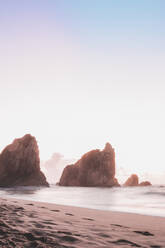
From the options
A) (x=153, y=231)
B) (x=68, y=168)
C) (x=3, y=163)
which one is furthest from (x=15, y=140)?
(x=153, y=231)

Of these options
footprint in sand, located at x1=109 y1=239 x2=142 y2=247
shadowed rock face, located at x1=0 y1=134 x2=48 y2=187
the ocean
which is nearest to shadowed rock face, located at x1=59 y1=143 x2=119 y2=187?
shadowed rock face, located at x1=0 y1=134 x2=48 y2=187

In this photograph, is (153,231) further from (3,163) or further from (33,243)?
(3,163)

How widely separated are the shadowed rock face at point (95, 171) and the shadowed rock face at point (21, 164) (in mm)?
18444

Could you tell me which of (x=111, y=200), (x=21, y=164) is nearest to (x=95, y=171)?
(x=21, y=164)

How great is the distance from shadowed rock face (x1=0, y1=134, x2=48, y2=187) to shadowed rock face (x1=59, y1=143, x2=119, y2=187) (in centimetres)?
1844

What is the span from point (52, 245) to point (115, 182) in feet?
237

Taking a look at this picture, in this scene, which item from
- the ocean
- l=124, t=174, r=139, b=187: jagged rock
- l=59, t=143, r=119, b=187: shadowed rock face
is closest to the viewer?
the ocean

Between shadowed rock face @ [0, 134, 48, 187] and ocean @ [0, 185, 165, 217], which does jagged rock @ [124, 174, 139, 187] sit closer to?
shadowed rock face @ [0, 134, 48, 187]

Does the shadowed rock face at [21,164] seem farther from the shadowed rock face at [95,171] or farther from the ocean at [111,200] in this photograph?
the ocean at [111,200]

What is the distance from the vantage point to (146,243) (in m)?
3.95

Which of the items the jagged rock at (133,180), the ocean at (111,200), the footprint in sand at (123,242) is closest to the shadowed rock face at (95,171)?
the jagged rock at (133,180)

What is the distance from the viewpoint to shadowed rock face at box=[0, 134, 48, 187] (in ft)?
192

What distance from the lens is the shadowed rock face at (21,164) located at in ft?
192

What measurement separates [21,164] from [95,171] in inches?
1020
